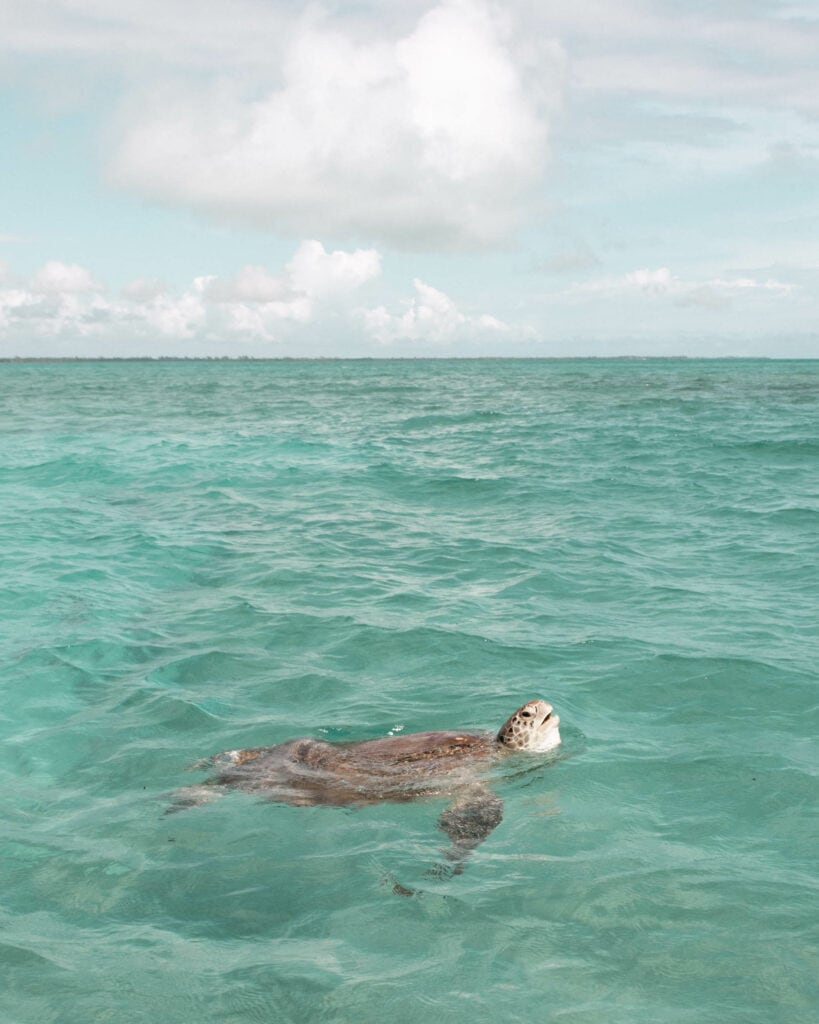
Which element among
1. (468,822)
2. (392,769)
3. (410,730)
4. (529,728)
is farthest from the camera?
(410,730)

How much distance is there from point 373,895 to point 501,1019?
1.54m

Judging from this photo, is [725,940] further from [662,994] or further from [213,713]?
[213,713]

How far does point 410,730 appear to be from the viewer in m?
9.55

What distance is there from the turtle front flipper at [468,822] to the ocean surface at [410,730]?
0.10 metres

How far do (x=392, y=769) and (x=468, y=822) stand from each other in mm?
910

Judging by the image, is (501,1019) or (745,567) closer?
(501,1019)

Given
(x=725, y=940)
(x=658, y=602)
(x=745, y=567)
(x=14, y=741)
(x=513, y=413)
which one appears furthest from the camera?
(x=513, y=413)

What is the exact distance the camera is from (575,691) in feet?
34.2

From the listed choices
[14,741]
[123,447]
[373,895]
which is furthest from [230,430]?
[373,895]

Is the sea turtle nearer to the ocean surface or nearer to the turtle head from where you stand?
the turtle head

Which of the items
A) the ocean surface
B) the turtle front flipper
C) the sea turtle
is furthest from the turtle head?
the turtle front flipper

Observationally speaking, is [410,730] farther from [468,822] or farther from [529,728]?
[468,822]

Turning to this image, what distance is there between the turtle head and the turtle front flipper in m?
0.62

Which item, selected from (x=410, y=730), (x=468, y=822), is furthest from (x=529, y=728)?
(x=410, y=730)
